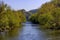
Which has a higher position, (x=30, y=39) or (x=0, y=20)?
(x=0, y=20)

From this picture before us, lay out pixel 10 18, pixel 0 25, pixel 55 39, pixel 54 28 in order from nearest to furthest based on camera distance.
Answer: pixel 55 39
pixel 0 25
pixel 54 28
pixel 10 18

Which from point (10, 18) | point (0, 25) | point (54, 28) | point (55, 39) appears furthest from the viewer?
point (10, 18)

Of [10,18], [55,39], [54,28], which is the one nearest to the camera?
[55,39]

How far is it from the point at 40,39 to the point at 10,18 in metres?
24.7

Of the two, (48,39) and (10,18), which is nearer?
(48,39)

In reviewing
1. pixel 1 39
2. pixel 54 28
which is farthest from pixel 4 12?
pixel 1 39

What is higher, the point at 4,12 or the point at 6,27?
the point at 4,12

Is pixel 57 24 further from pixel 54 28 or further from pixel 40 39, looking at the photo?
pixel 40 39

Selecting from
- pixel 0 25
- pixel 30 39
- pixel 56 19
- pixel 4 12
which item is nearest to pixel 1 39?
pixel 30 39

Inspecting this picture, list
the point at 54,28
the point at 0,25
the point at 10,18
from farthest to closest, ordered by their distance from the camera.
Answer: the point at 10,18 → the point at 54,28 → the point at 0,25

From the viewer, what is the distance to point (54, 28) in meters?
50.2

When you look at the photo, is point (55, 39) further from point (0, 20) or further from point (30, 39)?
point (0, 20)

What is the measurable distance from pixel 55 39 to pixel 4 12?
72.4ft

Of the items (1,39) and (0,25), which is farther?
(0,25)
